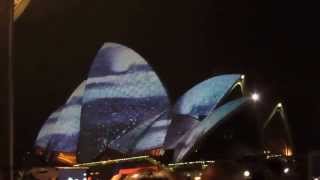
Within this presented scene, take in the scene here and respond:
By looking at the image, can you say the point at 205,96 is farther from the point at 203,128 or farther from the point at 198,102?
the point at 203,128

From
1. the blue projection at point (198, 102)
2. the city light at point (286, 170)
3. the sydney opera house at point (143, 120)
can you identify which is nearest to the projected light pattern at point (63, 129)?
the sydney opera house at point (143, 120)

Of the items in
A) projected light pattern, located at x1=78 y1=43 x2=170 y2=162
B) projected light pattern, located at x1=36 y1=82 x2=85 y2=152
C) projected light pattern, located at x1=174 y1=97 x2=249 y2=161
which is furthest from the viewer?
projected light pattern, located at x1=174 y1=97 x2=249 y2=161

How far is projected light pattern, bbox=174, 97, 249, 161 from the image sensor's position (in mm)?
6500

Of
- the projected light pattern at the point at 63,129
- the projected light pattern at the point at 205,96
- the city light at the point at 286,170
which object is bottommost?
the city light at the point at 286,170

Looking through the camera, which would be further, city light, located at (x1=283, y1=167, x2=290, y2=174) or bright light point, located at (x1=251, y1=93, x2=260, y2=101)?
bright light point, located at (x1=251, y1=93, x2=260, y2=101)

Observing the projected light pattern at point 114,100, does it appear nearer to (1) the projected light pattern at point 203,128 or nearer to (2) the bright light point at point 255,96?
(1) the projected light pattern at point 203,128

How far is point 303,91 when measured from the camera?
8055 millimetres

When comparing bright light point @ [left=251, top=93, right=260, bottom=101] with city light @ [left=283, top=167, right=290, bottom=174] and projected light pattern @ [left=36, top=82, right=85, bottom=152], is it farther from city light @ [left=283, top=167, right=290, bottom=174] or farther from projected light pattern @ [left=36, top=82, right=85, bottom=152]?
projected light pattern @ [left=36, top=82, right=85, bottom=152]

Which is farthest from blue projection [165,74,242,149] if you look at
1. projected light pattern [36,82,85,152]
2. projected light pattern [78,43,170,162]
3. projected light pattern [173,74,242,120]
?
projected light pattern [36,82,85,152]

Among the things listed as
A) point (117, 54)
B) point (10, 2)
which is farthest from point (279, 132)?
point (10, 2)

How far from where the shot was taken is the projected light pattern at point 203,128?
6500 millimetres

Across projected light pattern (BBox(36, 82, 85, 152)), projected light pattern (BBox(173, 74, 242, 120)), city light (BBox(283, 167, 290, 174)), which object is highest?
projected light pattern (BBox(173, 74, 242, 120))

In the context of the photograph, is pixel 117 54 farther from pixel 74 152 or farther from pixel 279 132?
pixel 279 132

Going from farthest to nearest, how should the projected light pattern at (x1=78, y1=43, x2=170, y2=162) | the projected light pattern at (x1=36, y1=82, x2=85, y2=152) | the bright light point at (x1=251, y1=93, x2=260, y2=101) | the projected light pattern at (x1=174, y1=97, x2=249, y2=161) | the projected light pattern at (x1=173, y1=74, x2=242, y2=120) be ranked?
1. the bright light point at (x1=251, y1=93, x2=260, y2=101)
2. the projected light pattern at (x1=173, y1=74, x2=242, y2=120)
3. the projected light pattern at (x1=174, y1=97, x2=249, y2=161)
4. the projected light pattern at (x1=78, y1=43, x2=170, y2=162)
5. the projected light pattern at (x1=36, y1=82, x2=85, y2=152)
